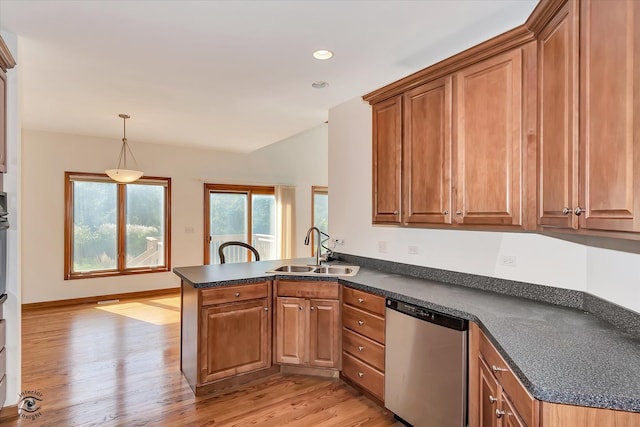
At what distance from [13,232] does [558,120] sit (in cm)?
327

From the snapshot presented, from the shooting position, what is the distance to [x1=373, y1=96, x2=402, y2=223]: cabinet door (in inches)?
111

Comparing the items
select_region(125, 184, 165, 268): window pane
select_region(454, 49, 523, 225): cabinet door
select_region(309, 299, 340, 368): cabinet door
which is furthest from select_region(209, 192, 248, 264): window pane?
select_region(454, 49, 523, 225): cabinet door

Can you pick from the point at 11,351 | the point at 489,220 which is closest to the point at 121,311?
the point at 11,351

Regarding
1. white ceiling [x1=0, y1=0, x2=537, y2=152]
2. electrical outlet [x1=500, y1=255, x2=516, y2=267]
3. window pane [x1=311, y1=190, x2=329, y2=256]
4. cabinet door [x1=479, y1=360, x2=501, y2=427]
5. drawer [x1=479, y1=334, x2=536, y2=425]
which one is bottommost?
cabinet door [x1=479, y1=360, x2=501, y2=427]

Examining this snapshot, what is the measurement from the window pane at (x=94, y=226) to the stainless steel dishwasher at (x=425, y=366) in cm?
517

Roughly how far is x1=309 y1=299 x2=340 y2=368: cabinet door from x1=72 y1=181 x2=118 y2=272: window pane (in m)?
4.39

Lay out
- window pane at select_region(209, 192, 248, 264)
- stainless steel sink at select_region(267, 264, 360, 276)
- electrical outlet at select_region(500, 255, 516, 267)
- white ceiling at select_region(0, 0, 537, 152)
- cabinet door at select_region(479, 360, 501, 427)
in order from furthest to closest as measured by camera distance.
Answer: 1. window pane at select_region(209, 192, 248, 264)
2. stainless steel sink at select_region(267, 264, 360, 276)
3. electrical outlet at select_region(500, 255, 516, 267)
4. white ceiling at select_region(0, 0, 537, 152)
5. cabinet door at select_region(479, 360, 501, 427)

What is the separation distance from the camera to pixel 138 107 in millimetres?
4031

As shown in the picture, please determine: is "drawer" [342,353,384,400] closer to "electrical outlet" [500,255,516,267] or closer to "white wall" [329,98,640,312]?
"white wall" [329,98,640,312]

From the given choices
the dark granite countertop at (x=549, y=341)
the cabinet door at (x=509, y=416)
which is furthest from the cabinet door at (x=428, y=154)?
the cabinet door at (x=509, y=416)

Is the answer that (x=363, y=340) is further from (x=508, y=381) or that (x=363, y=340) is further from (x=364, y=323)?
(x=508, y=381)

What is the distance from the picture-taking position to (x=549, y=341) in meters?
1.57

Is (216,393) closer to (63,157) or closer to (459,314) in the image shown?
(459,314)

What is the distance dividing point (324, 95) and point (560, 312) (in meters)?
2.65
